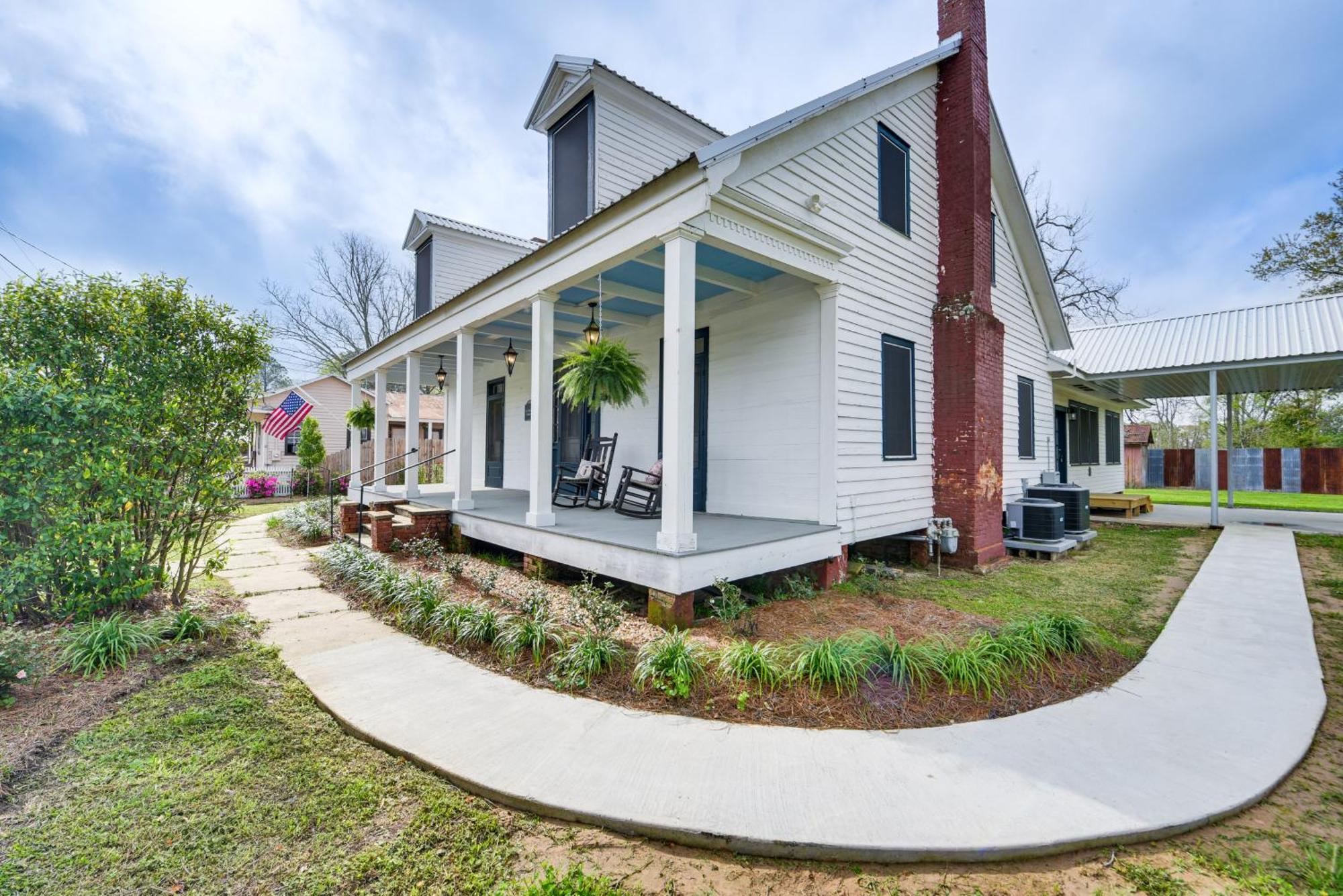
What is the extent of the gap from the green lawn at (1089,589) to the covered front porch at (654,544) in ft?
4.42

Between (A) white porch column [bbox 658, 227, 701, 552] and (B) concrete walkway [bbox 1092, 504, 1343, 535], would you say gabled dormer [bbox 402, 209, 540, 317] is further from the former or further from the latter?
A: (B) concrete walkway [bbox 1092, 504, 1343, 535]

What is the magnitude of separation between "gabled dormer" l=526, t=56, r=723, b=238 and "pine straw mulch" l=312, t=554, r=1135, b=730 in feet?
18.9

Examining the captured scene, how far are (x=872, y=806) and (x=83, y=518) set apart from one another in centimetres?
559

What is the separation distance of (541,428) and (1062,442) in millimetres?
12459

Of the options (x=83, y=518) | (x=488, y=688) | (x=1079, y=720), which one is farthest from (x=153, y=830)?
(x=1079, y=720)

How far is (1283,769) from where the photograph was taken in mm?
2441

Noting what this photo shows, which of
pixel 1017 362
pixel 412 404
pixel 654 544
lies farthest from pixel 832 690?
pixel 1017 362

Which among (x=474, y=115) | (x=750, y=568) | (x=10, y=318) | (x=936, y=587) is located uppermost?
(x=474, y=115)

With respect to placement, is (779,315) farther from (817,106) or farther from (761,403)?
(817,106)

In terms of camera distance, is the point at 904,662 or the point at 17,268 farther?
the point at 17,268

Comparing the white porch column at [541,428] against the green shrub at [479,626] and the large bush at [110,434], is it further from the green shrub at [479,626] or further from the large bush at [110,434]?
the large bush at [110,434]

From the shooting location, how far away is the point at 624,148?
790 cm

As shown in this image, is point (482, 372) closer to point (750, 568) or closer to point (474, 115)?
point (474, 115)

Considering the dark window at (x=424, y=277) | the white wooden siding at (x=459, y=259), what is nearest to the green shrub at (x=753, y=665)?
the white wooden siding at (x=459, y=259)
